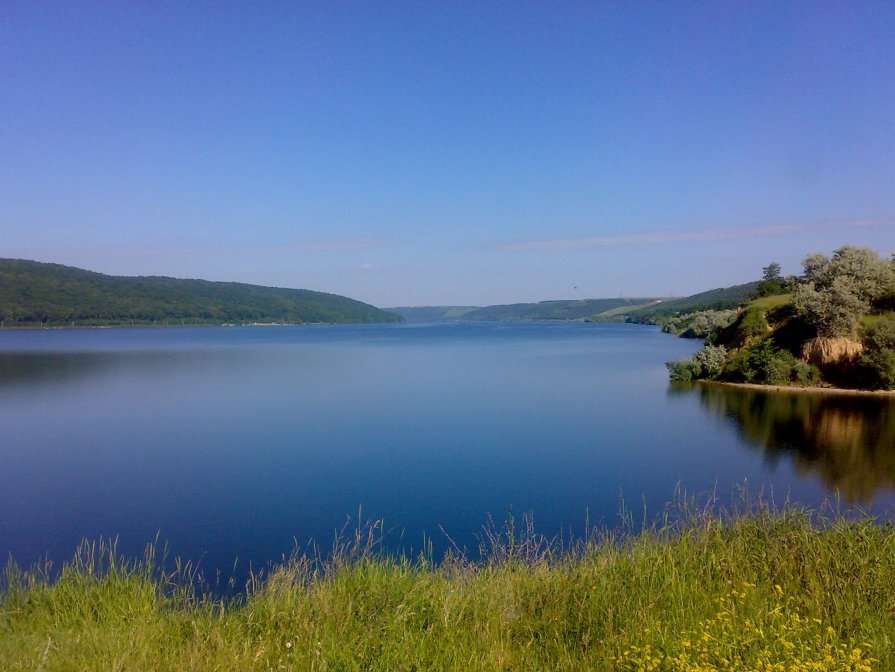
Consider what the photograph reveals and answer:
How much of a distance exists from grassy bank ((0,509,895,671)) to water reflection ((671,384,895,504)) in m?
9.62

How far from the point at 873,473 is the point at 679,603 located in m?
14.4

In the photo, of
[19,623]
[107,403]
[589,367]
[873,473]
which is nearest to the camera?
[19,623]

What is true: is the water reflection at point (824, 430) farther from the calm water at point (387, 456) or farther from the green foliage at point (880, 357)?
the green foliage at point (880, 357)

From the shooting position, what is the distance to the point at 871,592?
4992mm

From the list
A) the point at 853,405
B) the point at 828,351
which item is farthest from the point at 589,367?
the point at 853,405

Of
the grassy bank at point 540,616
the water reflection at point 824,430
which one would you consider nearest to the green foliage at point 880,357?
the water reflection at point 824,430

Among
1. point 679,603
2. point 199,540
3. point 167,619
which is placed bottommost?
point 199,540

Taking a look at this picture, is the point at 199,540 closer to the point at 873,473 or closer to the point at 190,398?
the point at 873,473

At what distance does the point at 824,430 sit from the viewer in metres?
21.2

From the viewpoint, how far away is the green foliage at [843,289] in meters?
29.7

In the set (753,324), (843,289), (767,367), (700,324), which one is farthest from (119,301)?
(843,289)

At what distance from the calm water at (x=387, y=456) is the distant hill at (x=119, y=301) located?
103560 millimetres

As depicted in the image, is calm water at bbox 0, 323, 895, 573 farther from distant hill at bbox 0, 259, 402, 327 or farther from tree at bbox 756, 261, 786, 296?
distant hill at bbox 0, 259, 402, 327

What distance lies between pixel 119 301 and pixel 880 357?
151971 millimetres
